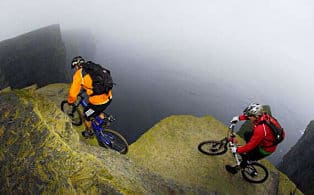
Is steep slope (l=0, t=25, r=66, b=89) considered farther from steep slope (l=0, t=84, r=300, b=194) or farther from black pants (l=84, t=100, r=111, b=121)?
steep slope (l=0, t=84, r=300, b=194)

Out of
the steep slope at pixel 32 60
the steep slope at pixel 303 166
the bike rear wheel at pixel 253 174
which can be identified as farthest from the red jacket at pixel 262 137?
the steep slope at pixel 32 60

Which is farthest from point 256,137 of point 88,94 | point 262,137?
point 88,94

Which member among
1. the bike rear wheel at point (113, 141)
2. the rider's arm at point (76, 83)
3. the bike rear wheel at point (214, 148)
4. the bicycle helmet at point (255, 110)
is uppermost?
the rider's arm at point (76, 83)

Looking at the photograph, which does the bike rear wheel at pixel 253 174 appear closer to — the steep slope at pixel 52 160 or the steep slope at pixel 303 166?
the steep slope at pixel 52 160

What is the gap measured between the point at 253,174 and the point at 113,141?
7165mm

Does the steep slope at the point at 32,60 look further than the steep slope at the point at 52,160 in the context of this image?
Yes

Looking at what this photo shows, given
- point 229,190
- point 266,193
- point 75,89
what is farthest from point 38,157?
point 266,193

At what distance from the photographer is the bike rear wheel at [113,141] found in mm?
14484

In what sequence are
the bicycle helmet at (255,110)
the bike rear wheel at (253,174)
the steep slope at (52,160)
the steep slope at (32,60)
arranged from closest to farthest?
the steep slope at (52,160) → the bicycle helmet at (255,110) → the bike rear wheel at (253,174) → the steep slope at (32,60)

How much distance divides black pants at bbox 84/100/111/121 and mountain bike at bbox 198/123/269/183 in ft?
18.3

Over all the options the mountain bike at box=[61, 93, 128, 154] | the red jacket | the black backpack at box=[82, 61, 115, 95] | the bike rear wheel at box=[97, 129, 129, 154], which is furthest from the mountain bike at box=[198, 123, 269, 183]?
the black backpack at box=[82, 61, 115, 95]

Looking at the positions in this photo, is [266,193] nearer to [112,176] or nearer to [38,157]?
[112,176]

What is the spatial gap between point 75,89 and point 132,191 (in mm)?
6280

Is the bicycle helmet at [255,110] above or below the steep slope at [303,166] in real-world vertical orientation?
above
